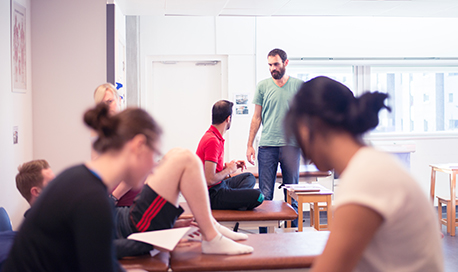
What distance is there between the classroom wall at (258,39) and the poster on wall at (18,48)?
8.65 feet

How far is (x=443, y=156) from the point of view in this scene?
6191 millimetres

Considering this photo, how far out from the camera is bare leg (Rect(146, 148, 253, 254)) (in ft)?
6.36

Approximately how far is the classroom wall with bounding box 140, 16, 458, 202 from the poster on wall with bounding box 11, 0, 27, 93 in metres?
2.64

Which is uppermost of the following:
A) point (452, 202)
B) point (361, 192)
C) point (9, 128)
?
point (9, 128)

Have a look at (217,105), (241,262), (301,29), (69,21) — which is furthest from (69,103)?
(301,29)

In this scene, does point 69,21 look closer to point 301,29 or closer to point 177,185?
point 177,185

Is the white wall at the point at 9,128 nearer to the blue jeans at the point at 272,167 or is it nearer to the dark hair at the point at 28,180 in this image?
the dark hair at the point at 28,180

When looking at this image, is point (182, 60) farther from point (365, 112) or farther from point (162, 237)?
point (365, 112)

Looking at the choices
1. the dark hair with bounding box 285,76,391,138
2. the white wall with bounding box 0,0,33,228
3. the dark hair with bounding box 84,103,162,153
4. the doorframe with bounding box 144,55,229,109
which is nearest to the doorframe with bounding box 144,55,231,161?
the doorframe with bounding box 144,55,229,109

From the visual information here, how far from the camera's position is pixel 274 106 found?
390 cm

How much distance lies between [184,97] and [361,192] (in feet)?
17.6

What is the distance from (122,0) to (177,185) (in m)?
2.87

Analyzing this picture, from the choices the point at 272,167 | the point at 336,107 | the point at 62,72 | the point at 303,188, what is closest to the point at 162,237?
the point at 336,107

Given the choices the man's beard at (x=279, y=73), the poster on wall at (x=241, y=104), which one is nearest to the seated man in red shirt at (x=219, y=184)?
the man's beard at (x=279, y=73)
